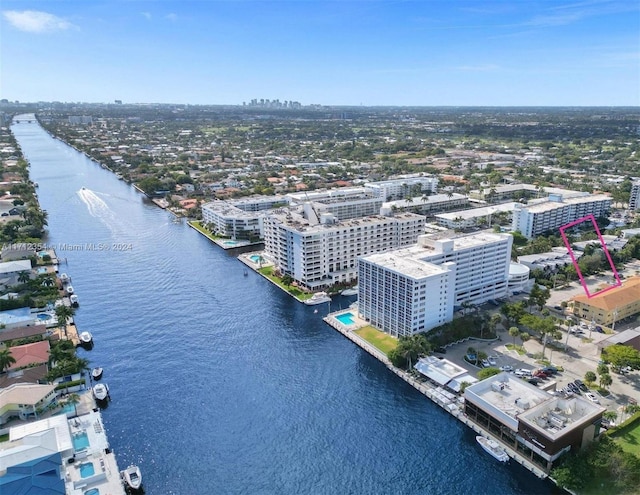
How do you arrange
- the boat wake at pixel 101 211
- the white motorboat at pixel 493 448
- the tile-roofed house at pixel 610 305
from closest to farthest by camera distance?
the white motorboat at pixel 493 448
the tile-roofed house at pixel 610 305
the boat wake at pixel 101 211

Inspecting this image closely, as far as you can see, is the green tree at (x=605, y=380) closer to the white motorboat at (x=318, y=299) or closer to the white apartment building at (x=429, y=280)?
the white apartment building at (x=429, y=280)

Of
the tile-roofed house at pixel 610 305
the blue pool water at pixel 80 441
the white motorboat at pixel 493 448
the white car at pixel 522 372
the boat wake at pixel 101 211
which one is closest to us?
the white motorboat at pixel 493 448

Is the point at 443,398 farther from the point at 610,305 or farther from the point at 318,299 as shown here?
the point at 610,305

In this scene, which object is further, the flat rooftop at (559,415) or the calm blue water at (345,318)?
the calm blue water at (345,318)

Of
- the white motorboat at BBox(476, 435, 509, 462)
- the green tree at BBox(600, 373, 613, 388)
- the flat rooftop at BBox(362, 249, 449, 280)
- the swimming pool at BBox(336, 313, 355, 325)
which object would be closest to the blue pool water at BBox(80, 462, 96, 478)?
the white motorboat at BBox(476, 435, 509, 462)

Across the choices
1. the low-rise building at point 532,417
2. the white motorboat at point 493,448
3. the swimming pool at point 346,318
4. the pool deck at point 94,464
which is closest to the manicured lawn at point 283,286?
the swimming pool at point 346,318

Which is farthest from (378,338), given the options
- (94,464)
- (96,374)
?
(94,464)
